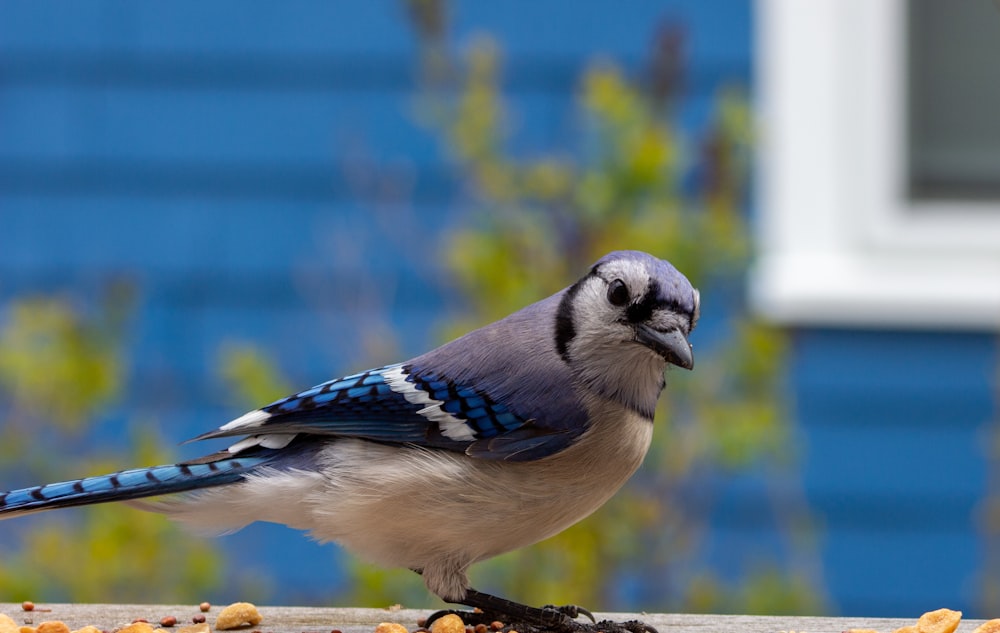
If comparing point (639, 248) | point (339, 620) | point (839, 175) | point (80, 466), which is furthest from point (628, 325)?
point (839, 175)

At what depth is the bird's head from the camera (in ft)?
8.30

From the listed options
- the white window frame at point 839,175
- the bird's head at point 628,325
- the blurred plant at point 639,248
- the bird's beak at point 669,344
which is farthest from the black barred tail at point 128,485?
the white window frame at point 839,175

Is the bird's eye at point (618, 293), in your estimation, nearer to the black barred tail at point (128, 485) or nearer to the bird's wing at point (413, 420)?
the bird's wing at point (413, 420)

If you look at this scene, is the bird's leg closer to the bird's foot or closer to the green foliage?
the bird's foot

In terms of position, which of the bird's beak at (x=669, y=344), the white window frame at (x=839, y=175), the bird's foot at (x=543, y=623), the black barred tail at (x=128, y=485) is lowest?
the bird's foot at (x=543, y=623)

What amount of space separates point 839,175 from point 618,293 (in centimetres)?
263

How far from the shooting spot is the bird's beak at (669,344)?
2467mm

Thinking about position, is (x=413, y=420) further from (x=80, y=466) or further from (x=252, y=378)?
(x=80, y=466)

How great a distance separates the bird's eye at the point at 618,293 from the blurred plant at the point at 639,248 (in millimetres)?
1420

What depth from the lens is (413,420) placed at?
8.61 ft

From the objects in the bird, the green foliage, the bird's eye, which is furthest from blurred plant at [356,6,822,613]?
the bird's eye

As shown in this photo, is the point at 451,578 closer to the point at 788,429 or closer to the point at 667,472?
the point at 667,472

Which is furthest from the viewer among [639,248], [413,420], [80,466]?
[80,466]

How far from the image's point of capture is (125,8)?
198 inches
